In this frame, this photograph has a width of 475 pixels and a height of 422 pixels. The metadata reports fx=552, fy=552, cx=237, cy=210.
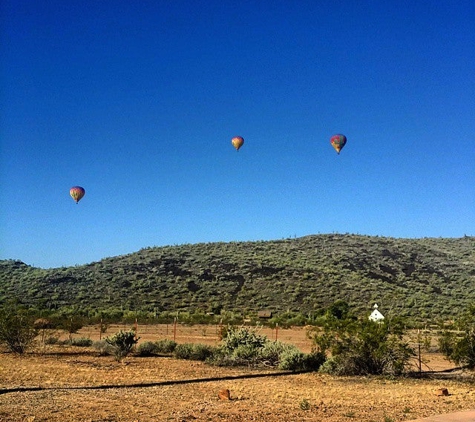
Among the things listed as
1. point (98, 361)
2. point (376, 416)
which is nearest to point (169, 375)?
point (98, 361)

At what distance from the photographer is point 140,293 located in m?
62.0

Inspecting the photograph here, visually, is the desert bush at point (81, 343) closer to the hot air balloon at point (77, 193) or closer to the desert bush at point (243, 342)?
the desert bush at point (243, 342)

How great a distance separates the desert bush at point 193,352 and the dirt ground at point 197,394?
1054 mm

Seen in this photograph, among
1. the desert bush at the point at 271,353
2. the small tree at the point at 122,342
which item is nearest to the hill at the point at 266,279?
the desert bush at the point at 271,353

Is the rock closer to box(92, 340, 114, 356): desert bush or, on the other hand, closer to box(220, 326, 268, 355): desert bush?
box(220, 326, 268, 355): desert bush

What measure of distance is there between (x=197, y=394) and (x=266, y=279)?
5290 centimetres

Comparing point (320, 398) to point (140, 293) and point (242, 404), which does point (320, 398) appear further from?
point (140, 293)

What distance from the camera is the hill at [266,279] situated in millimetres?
57031

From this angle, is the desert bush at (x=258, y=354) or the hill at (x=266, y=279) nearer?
the desert bush at (x=258, y=354)

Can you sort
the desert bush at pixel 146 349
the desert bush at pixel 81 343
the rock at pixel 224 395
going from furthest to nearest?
the desert bush at pixel 81 343, the desert bush at pixel 146 349, the rock at pixel 224 395

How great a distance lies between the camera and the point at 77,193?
44.3 metres

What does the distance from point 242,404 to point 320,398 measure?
2.21 metres

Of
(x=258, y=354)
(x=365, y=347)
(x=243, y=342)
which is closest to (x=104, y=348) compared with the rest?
(x=243, y=342)

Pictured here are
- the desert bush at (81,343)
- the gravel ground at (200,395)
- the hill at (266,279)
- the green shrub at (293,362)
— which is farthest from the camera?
the hill at (266,279)
